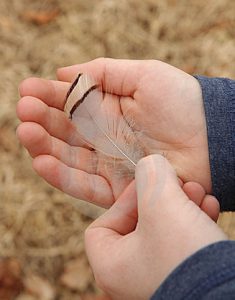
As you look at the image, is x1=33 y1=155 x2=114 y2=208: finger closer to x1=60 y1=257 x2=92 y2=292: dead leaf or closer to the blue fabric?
the blue fabric

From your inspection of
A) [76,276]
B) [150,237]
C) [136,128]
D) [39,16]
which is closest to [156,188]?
[150,237]

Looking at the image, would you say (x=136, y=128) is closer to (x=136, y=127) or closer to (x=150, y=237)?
(x=136, y=127)

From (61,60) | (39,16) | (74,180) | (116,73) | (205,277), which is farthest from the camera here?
(39,16)

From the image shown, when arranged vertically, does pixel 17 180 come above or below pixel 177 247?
below

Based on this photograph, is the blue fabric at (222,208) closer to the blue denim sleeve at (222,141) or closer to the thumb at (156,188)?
the blue denim sleeve at (222,141)

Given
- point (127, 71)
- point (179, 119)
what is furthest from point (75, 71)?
point (179, 119)

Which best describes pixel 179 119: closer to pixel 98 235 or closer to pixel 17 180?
pixel 98 235
